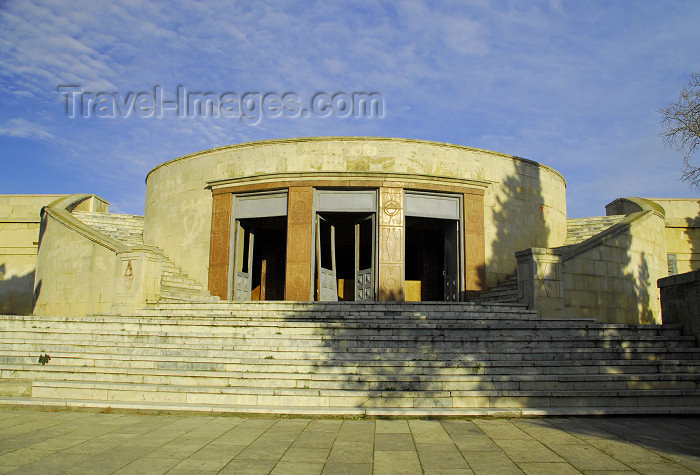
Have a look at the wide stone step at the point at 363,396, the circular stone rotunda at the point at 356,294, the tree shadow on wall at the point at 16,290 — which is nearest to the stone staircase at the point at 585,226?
the circular stone rotunda at the point at 356,294

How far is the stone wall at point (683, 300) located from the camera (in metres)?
10.4

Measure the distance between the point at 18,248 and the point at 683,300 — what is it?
27.0 m

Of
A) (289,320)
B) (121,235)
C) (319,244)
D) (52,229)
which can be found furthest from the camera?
(121,235)

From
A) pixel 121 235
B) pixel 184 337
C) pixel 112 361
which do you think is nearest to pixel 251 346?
pixel 184 337

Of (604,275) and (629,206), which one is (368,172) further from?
(629,206)

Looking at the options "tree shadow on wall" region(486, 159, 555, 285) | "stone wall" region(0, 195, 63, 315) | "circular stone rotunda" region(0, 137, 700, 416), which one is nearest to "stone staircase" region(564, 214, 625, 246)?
"circular stone rotunda" region(0, 137, 700, 416)

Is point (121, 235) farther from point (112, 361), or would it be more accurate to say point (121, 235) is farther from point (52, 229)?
point (112, 361)

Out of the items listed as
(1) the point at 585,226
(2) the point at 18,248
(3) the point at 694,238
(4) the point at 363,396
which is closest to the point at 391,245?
(4) the point at 363,396

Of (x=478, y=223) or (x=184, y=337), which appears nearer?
(x=184, y=337)

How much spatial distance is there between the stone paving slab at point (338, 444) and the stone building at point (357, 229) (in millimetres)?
7008

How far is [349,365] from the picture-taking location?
868cm

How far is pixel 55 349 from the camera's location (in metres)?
9.91

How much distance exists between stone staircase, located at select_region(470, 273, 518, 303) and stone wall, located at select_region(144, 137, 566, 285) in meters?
0.34

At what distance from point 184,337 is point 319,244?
6.94 meters
